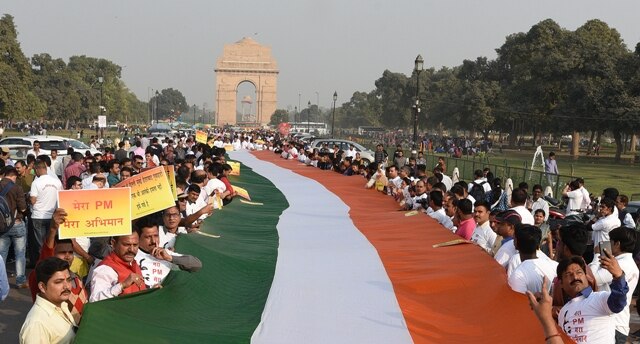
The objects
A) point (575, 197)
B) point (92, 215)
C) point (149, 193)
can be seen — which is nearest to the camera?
point (92, 215)

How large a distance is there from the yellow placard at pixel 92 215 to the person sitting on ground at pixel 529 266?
9.74 ft

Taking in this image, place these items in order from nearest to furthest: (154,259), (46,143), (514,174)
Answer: (154,259), (514,174), (46,143)

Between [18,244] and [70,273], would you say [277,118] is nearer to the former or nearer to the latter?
[18,244]

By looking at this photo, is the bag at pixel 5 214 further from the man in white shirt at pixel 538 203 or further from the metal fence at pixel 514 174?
the metal fence at pixel 514 174

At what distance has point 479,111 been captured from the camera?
72375 millimetres

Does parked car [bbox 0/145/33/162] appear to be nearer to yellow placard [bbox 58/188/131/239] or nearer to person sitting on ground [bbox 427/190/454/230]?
person sitting on ground [bbox 427/190/454/230]

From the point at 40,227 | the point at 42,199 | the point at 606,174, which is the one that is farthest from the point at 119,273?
the point at 606,174

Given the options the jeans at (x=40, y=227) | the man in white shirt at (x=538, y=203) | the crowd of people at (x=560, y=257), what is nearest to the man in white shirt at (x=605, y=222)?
the crowd of people at (x=560, y=257)

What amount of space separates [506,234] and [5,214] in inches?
254

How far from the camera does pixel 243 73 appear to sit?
159 metres

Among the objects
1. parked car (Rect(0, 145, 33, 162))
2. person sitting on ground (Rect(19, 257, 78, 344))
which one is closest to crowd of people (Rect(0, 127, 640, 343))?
person sitting on ground (Rect(19, 257, 78, 344))

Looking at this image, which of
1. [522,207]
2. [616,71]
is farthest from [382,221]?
[616,71]

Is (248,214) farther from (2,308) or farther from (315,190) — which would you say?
(315,190)

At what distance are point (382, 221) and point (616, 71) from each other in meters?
46.5
